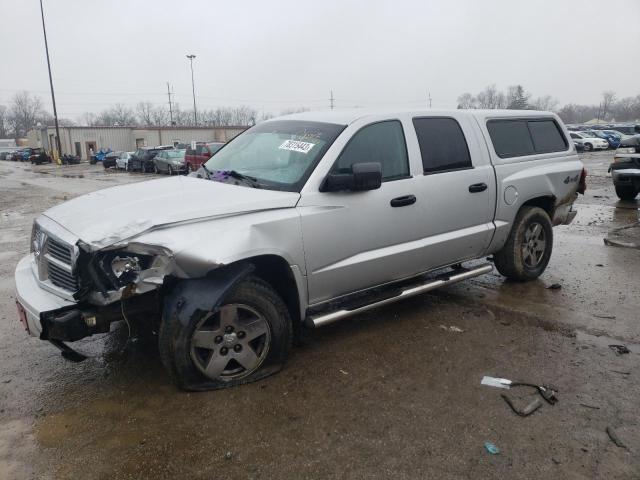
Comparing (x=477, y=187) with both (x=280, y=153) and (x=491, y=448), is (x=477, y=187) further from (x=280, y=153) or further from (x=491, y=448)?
(x=491, y=448)

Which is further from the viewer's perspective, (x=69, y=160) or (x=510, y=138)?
(x=69, y=160)

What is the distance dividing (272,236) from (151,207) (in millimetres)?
840

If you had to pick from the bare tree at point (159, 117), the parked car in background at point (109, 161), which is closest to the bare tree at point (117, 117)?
the bare tree at point (159, 117)

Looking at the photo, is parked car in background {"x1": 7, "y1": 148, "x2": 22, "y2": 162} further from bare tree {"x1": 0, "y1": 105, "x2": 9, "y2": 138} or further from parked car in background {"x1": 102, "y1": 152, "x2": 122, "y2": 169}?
bare tree {"x1": 0, "y1": 105, "x2": 9, "y2": 138}

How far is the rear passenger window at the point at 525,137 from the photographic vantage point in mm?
5047

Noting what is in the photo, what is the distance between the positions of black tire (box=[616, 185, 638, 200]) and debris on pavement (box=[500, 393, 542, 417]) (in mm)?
9731

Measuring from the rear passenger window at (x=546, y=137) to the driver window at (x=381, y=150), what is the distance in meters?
2.10

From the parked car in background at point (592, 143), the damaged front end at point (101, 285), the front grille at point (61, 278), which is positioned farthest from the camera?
the parked car in background at point (592, 143)

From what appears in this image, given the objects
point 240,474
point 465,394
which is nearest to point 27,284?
point 240,474

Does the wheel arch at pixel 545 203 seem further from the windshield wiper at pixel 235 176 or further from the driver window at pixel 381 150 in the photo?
the windshield wiper at pixel 235 176

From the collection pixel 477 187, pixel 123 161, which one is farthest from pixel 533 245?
pixel 123 161

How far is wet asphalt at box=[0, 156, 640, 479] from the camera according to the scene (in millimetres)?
2654

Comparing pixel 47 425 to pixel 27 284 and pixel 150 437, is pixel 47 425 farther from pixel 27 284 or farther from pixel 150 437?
pixel 27 284

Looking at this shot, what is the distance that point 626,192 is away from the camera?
11320 millimetres
